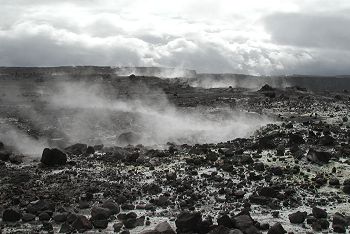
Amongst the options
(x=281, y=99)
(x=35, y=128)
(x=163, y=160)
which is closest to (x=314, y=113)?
(x=281, y=99)

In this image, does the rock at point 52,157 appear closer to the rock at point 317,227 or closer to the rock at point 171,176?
the rock at point 171,176

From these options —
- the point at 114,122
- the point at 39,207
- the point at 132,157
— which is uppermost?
the point at 114,122

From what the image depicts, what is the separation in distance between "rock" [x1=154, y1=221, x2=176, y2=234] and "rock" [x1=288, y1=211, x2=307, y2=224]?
11.5ft

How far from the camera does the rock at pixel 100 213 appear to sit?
14594 mm

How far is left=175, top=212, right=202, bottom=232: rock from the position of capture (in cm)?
1342

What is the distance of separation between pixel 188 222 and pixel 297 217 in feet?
10.6

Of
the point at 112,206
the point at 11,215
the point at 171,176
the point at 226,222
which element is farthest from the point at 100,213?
the point at 171,176

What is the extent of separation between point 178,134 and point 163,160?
701 centimetres

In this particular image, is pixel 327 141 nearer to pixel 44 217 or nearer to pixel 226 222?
pixel 226 222

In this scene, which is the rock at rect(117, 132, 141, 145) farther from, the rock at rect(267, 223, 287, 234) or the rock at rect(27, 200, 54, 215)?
the rock at rect(267, 223, 287, 234)

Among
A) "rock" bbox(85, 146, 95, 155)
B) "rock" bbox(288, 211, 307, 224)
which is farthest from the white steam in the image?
"rock" bbox(288, 211, 307, 224)

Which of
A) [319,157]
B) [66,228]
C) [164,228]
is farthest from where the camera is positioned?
[319,157]

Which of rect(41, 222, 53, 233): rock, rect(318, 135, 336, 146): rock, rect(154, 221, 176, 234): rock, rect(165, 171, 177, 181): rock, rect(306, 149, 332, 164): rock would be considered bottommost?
rect(41, 222, 53, 233): rock

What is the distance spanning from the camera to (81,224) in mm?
14016
